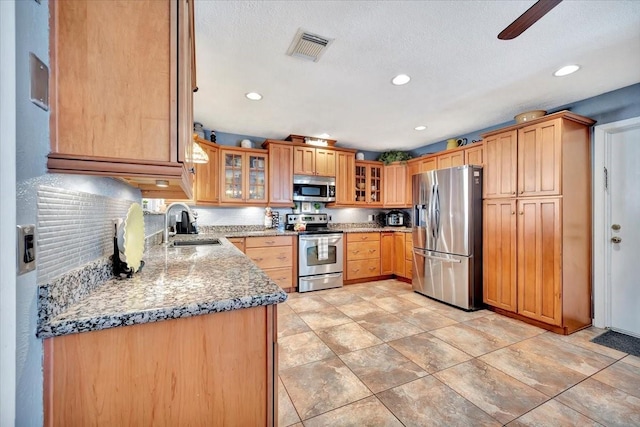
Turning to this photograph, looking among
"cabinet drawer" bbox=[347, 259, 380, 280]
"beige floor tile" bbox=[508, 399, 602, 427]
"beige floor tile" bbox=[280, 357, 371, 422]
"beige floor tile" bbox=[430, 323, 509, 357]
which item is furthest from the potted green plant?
"beige floor tile" bbox=[508, 399, 602, 427]

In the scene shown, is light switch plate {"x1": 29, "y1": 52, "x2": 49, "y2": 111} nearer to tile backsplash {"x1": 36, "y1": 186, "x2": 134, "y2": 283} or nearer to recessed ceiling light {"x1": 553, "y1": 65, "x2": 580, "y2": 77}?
tile backsplash {"x1": 36, "y1": 186, "x2": 134, "y2": 283}

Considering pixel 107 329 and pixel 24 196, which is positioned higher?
pixel 24 196

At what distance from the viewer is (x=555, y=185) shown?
2555 mm

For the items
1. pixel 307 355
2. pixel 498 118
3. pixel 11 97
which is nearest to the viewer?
pixel 11 97

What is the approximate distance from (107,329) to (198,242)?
6.59 feet

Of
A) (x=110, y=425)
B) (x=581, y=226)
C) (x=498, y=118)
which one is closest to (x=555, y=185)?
(x=581, y=226)

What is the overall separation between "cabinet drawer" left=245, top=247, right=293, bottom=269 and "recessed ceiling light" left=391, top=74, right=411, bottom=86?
259cm

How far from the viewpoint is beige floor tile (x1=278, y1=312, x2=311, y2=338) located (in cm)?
254

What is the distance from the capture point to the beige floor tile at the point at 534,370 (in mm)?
1766

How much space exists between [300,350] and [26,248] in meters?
2.02

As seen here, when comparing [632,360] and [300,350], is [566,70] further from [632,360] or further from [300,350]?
[300,350]

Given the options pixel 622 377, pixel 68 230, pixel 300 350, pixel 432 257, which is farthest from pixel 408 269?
pixel 68 230

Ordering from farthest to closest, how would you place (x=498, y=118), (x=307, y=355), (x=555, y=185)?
(x=498, y=118)
(x=555, y=185)
(x=307, y=355)

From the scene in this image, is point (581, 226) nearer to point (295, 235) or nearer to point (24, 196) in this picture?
point (295, 235)
